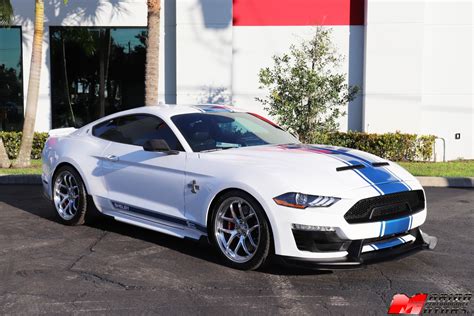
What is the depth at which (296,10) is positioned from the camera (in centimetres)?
1436

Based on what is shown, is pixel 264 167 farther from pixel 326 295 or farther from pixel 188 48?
pixel 188 48

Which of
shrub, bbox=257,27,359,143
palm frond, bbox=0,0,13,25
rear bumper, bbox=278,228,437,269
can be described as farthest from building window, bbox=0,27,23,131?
rear bumper, bbox=278,228,437,269

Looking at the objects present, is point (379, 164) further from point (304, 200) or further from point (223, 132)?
point (223, 132)

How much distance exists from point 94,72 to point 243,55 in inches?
170

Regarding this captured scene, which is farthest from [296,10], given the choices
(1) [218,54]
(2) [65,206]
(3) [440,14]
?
(2) [65,206]

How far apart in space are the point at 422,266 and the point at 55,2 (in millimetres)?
13170

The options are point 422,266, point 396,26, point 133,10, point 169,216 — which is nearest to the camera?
point 422,266

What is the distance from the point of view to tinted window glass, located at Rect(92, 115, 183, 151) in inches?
224

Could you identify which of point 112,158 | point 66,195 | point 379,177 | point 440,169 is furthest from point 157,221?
point 440,169

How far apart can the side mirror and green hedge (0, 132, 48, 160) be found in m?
9.47

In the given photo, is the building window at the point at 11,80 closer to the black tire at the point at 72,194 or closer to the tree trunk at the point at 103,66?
the tree trunk at the point at 103,66

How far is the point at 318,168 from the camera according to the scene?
15.2 feet

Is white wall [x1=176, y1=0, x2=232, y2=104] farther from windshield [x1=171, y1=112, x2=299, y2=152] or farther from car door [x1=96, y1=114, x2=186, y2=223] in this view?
windshield [x1=171, y1=112, x2=299, y2=152]

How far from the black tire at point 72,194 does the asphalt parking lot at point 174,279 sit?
0.69ft
